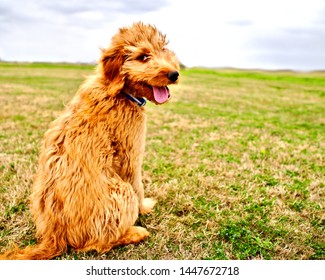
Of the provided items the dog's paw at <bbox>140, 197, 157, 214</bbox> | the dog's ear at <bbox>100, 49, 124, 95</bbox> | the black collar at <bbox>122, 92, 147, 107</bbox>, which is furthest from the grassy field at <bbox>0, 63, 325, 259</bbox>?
the dog's ear at <bbox>100, 49, 124, 95</bbox>

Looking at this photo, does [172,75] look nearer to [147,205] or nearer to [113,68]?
[113,68]

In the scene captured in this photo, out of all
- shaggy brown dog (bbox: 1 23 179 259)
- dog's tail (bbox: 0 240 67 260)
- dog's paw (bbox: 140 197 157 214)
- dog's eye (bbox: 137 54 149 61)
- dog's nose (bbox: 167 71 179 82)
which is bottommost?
dog's tail (bbox: 0 240 67 260)

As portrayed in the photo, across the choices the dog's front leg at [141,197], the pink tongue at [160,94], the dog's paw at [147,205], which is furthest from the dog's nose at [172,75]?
the dog's paw at [147,205]

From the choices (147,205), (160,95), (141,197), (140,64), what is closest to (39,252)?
(141,197)

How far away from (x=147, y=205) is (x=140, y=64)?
5.87 ft

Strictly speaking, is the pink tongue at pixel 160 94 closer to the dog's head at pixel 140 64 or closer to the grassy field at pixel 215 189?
the dog's head at pixel 140 64

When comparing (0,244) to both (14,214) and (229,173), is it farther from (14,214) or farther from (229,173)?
(229,173)

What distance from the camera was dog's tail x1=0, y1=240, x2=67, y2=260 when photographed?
2.73 metres

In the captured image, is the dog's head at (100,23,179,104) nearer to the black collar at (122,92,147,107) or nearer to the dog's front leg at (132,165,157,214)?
the black collar at (122,92,147,107)

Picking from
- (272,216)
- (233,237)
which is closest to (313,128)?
(272,216)

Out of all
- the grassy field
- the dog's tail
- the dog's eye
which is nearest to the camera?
the dog's tail

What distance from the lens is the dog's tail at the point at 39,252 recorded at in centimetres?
273

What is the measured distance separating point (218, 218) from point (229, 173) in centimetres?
145

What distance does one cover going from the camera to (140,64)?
2.98 metres
